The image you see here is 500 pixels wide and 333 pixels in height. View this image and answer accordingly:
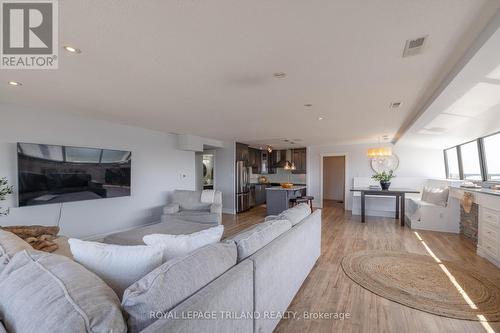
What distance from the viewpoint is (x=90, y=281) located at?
3.22ft

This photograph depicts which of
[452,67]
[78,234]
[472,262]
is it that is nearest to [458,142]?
[472,262]

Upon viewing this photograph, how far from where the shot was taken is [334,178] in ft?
34.3

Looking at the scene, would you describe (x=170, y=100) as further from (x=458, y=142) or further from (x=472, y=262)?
(x=458, y=142)

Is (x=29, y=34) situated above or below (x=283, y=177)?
above

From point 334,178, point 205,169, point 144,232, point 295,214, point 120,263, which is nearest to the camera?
point 120,263

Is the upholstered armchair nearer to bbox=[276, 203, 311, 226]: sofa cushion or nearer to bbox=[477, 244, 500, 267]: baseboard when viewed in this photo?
bbox=[276, 203, 311, 226]: sofa cushion

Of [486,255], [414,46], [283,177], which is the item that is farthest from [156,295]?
[283,177]

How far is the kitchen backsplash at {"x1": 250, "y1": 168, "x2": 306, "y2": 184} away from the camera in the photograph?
9.50 meters

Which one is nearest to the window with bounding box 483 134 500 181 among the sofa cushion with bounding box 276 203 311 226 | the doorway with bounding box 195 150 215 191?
the sofa cushion with bounding box 276 203 311 226

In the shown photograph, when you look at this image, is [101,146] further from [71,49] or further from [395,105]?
[395,105]

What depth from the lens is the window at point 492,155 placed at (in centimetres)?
406

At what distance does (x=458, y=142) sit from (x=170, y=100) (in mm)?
6253

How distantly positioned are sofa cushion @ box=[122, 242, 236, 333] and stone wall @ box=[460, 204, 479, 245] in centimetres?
519

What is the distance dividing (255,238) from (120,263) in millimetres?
908
